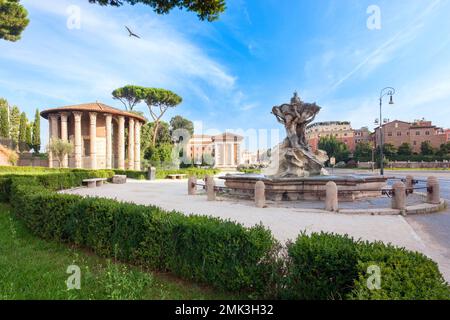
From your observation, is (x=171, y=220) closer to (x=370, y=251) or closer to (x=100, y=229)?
(x=100, y=229)

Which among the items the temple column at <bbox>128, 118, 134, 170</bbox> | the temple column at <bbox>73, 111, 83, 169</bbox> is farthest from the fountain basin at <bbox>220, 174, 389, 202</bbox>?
the temple column at <bbox>73, 111, 83, 169</bbox>

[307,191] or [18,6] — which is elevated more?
[18,6]

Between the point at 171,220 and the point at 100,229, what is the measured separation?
174cm

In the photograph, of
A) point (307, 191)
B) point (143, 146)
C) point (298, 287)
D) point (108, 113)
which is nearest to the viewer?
point (298, 287)

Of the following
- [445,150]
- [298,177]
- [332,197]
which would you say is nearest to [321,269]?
[332,197]

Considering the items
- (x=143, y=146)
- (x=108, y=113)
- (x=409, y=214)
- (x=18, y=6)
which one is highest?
(x=18, y=6)

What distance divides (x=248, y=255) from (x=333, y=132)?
91257mm

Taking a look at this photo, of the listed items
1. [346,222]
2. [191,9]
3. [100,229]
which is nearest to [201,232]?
[100,229]

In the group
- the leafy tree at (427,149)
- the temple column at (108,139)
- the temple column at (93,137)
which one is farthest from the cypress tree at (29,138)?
the leafy tree at (427,149)

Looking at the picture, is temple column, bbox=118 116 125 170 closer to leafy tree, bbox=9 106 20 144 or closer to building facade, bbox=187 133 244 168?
building facade, bbox=187 133 244 168

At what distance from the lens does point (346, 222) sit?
274 inches

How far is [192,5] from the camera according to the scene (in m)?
6.54

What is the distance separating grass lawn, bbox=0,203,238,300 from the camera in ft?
10.3

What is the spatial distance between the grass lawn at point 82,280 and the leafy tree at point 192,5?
613 cm
